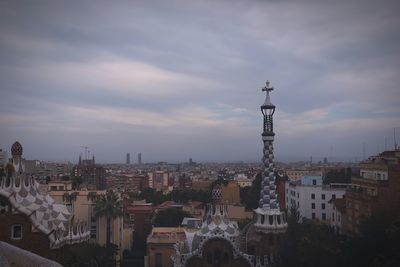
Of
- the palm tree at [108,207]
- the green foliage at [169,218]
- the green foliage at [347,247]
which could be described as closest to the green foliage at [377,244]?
the green foliage at [347,247]

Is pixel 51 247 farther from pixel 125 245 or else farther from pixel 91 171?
pixel 91 171

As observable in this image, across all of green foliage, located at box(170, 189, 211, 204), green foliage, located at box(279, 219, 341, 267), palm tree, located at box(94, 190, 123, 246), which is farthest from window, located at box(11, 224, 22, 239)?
green foliage, located at box(170, 189, 211, 204)

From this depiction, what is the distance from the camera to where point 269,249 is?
23031mm

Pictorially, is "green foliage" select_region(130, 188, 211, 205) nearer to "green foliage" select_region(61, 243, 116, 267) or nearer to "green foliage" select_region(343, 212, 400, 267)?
"green foliage" select_region(61, 243, 116, 267)

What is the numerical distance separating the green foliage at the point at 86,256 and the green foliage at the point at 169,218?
33.2 ft

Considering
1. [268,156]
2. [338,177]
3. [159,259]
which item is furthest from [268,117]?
[338,177]

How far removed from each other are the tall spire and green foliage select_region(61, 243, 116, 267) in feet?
28.5

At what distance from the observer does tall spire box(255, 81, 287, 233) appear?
23328mm

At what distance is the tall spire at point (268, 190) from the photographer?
76.5 ft

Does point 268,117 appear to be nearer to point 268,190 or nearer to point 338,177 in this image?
point 268,190

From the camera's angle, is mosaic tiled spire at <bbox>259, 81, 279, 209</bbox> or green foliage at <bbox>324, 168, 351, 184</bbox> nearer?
mosaic tiled spire at <bbox>259, 81, 279, 209</bbox>

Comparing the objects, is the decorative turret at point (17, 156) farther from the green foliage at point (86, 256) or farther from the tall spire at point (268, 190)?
the tall spire at point (268, 190)

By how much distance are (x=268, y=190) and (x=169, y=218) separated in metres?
16.8

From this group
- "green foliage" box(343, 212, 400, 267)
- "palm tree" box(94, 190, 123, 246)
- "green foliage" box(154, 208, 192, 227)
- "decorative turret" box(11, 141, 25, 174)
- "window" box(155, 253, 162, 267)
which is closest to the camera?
"green foliage" box(343, 212, 400, 267)
